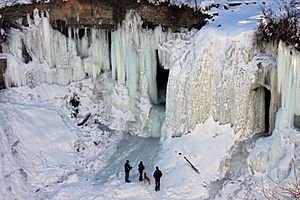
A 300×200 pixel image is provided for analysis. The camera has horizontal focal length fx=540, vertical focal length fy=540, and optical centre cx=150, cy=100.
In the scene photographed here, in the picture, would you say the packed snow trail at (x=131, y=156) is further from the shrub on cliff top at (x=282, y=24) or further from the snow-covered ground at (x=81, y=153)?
the shrub on cliff top at (x=282, y=24)

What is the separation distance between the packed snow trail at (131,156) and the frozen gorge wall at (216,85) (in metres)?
1.12

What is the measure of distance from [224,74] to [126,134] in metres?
6.23

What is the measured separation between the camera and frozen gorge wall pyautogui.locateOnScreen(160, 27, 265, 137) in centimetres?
1872

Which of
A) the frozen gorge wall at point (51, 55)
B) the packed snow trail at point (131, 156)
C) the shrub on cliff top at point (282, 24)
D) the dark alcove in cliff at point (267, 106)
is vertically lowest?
the packed snow trail at point (131, 156)

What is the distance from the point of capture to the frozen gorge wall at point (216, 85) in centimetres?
1872

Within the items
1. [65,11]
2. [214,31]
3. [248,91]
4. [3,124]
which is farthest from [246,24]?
[3,124]

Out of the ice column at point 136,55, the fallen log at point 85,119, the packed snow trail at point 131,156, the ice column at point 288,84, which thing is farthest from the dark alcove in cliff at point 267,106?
the fallen log at point 85,119

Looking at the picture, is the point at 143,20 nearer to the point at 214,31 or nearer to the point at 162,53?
the point at 162,53

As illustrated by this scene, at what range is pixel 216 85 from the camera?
19.4 meters

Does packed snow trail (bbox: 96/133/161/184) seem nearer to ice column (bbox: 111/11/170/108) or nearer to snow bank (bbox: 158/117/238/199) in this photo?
snow bank (bbox: 158/117/238/199)

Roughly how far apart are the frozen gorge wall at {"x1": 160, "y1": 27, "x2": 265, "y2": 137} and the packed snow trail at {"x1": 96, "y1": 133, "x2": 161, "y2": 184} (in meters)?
1.12

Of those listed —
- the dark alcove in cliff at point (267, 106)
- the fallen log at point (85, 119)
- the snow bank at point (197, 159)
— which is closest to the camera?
the snow bank at point (197, 159)

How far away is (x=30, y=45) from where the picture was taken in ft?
80.0

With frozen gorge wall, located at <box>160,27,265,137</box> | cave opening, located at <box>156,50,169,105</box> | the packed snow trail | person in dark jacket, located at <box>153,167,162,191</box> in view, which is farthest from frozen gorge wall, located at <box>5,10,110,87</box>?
person in dark jacket, located at <box>153,167,162,191</box>
